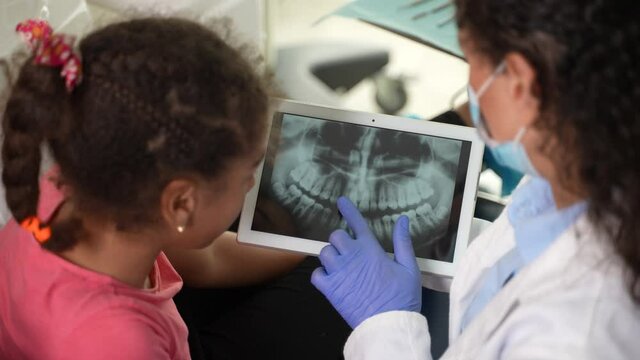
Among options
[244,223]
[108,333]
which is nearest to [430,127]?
[244,223]

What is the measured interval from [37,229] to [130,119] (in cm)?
19

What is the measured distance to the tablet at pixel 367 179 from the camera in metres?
0.98

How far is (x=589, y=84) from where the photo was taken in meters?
0.59

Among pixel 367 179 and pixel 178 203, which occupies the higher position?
pixel 178 203

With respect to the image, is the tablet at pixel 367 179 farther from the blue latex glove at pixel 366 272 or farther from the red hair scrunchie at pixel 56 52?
the red hair scrunchie at pixel 56 52

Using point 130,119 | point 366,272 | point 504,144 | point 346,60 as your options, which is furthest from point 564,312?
point 346,60

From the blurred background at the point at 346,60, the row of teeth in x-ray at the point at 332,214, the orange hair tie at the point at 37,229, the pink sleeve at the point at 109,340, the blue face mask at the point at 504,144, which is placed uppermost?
the blue face mask at the point at 504,144

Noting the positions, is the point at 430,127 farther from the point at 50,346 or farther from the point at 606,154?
the point at 50,346

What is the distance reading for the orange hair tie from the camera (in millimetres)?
744

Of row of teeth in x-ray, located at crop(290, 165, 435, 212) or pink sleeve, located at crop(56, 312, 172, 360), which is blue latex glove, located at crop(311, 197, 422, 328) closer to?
row of teeth in x-ray, located at crop(290, 165, 435, 212)

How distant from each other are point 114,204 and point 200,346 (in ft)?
1.28

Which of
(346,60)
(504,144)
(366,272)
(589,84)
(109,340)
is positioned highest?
(589,84)

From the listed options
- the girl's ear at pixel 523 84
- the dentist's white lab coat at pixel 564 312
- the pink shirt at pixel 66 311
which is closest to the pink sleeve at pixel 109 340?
the pink shirt at pixel 66 311

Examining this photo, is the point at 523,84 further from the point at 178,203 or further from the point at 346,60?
the point at 346,60
